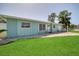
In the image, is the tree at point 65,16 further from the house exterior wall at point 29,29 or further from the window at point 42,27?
the house exterior wall at point 29,29

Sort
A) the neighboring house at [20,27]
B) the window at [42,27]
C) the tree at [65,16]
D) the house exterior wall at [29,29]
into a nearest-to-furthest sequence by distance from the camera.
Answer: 1. the tree at [65,16]
2. the neighboring house at [20,27]
3. the house exterior wall at [29,29]
4. the window at [42,27]

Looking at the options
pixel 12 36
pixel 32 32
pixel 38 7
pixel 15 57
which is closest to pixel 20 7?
pixel 38 7

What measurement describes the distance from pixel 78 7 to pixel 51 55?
3.58 m

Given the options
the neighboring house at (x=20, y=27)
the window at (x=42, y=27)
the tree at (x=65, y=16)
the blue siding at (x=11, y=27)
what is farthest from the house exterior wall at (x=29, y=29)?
the tree at (x=65, y=16)

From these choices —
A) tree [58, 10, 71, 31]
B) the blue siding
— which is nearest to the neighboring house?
the blue siding

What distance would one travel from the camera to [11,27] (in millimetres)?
10609

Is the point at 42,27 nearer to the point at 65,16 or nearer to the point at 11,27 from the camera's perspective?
the point at 65,16

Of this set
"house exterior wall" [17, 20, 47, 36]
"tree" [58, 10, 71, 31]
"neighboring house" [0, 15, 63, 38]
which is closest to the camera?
"tree" [58, 10, 71, 31]

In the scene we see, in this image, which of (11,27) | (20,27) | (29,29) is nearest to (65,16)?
(29,29)

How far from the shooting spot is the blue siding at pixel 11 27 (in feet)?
33.8

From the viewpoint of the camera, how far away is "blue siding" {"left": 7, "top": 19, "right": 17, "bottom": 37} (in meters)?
10.3

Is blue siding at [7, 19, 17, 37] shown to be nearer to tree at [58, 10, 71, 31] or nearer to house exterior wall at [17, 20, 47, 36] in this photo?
house exterior wall at [17, 20, 47, 36]

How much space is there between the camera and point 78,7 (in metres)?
8.16

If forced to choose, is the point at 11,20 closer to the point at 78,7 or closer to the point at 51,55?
the point at 78,7
